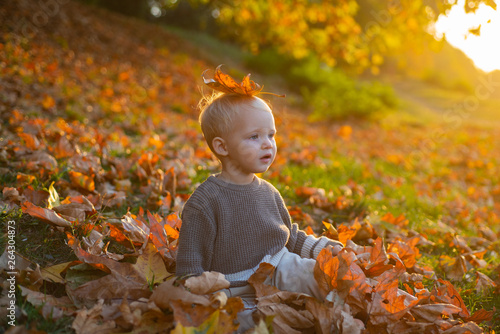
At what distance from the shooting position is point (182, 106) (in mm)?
7305

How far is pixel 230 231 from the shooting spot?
1803mm

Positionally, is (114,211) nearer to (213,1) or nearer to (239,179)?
(239,179)

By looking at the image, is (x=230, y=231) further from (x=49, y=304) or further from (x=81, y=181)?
(x=81, y=181)

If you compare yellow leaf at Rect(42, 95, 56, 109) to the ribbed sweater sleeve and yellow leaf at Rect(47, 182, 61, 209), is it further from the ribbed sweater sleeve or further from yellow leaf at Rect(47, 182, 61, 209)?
the ribbed sweater sleeve

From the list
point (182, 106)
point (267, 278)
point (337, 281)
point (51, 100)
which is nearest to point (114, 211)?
point (267, 278)

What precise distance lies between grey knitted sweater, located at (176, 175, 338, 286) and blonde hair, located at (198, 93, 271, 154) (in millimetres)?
236

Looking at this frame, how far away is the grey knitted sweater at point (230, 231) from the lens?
5.70 ft

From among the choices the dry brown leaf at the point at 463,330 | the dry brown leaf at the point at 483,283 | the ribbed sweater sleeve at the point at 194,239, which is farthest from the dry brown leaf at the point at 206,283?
the dry brown leaf at the point at 483,283

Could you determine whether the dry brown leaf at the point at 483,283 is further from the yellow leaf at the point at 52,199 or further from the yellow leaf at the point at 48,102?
the yellow leaf at the point at 48,102

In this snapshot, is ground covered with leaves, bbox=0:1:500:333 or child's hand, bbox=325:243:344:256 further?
child's hand, bbox=325:243:344:256

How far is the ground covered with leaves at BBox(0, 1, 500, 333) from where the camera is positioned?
155cm

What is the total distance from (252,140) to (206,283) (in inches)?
26.4

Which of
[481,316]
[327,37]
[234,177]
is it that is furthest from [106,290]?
[327,37]

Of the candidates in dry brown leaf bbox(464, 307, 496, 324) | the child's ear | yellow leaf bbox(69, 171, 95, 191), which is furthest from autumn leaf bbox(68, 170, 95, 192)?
dry brown leaf bbox(464, 307, 496, 324)
